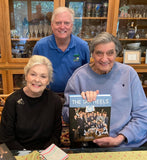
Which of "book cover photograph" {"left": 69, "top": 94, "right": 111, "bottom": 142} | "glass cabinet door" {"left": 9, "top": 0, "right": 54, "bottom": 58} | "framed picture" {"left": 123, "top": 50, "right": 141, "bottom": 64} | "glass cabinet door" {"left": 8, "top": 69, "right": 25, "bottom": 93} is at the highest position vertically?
"glass cabinet door" {"left": 9, "top": 0, "right": 54, "bottom": 58}

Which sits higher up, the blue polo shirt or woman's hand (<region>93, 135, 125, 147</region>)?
the blue polo shirt

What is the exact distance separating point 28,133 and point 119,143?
61 centimetres

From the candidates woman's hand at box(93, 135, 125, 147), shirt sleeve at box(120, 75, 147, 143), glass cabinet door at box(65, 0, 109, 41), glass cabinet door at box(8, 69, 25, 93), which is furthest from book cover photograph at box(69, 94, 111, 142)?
glass cabinet door at box(65, 0, 109, 41)

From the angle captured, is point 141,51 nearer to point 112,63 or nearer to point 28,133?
point 112,63

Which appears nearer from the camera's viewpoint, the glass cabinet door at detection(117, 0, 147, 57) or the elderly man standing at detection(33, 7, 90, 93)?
the elderly man standing at detection(33, 7, 90, 93)

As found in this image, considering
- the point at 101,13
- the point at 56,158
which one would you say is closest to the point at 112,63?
the point at 56,158

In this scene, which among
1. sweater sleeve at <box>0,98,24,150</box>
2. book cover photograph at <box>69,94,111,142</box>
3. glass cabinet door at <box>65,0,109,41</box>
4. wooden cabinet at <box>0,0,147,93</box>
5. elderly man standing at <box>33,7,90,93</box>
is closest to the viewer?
book cover photograph at <box>69,94,111,142</box>

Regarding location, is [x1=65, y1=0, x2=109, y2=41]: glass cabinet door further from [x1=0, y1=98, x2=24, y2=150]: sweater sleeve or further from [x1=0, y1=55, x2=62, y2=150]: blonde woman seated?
[x1=0, y1=98, x2=24, y2=150]: sweater sleeve

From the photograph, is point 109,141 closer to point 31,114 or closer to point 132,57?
point 31,114

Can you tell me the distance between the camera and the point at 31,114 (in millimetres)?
1150

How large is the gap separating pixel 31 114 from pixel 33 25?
1.93 metres

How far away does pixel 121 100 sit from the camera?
1195 mm

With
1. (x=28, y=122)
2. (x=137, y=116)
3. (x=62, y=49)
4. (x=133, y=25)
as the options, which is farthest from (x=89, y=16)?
(x=28, y=122)

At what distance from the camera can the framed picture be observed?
2.68 m
